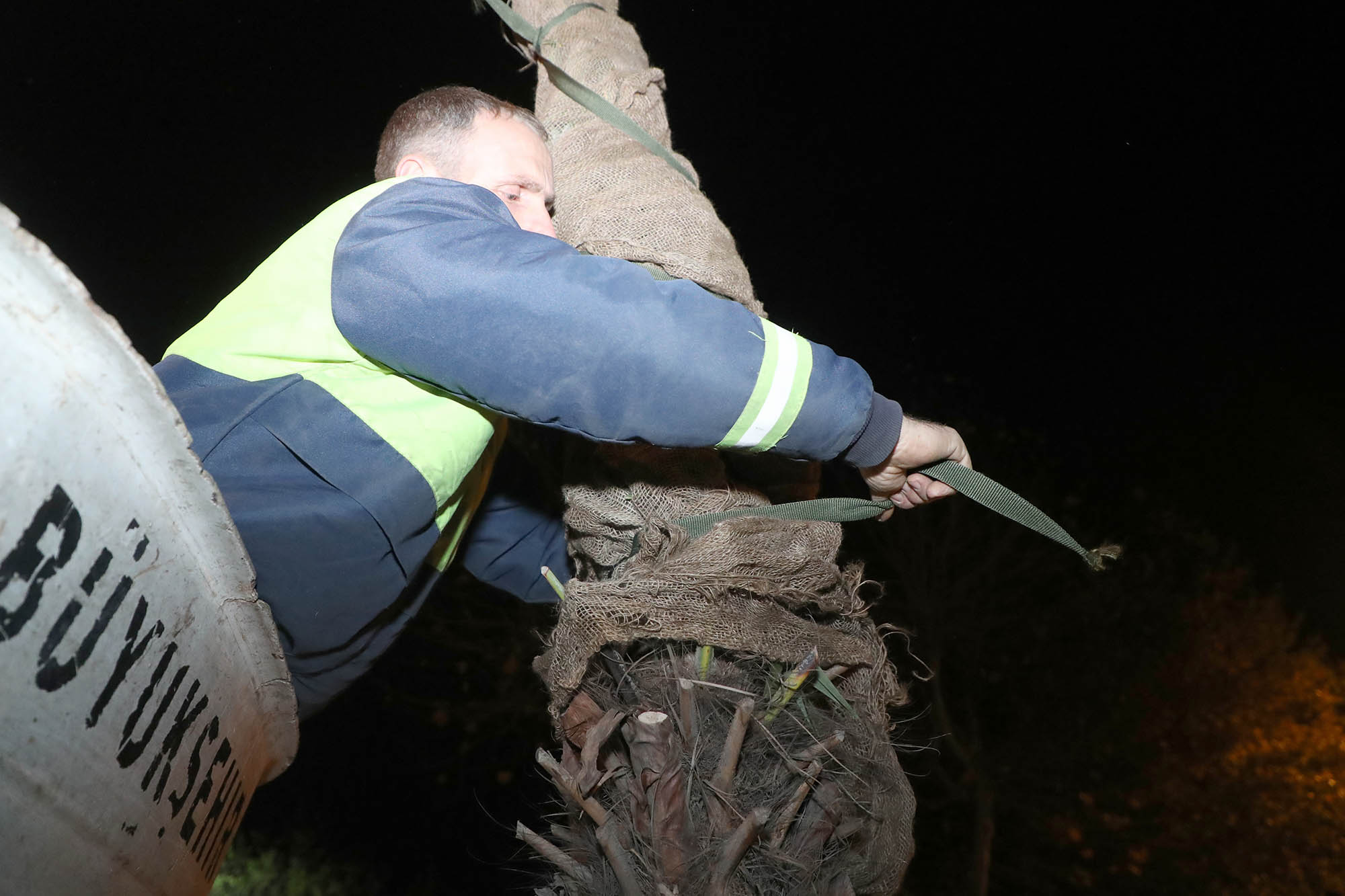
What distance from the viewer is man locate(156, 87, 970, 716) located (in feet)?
2.83

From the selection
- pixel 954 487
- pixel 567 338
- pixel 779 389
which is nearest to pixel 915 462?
pixel 954 487

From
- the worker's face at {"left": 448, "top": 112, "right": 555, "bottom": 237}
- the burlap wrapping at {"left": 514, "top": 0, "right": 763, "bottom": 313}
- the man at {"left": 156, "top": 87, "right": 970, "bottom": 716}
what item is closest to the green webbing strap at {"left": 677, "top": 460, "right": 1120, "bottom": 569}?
the man at {"left": 156, "top": 87, "right": 970, "bottom": 716}

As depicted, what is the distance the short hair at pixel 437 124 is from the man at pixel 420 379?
10.2 inches

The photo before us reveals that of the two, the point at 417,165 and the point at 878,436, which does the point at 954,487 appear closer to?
the point at 878,436

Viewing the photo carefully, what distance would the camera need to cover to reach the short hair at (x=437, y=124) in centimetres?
122

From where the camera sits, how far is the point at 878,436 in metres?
1.01

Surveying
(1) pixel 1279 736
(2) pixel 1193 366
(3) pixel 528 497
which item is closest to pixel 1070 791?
(1) pixel 1279 736

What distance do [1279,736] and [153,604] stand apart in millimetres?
4982

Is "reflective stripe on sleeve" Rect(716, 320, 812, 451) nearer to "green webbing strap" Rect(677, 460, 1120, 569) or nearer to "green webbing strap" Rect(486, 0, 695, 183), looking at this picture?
"green webbing strap" Rect(677, 460, 1120, 569)

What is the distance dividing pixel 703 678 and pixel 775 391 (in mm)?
436

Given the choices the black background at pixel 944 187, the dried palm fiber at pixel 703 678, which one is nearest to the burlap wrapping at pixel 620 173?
Result: the dried palm fiber at pixel 703 678

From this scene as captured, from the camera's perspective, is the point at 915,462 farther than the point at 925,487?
No

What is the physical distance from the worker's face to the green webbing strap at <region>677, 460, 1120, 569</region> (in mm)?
515

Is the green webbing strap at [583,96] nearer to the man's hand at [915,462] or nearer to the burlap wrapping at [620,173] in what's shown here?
the burlap wrapping at [620,173]
